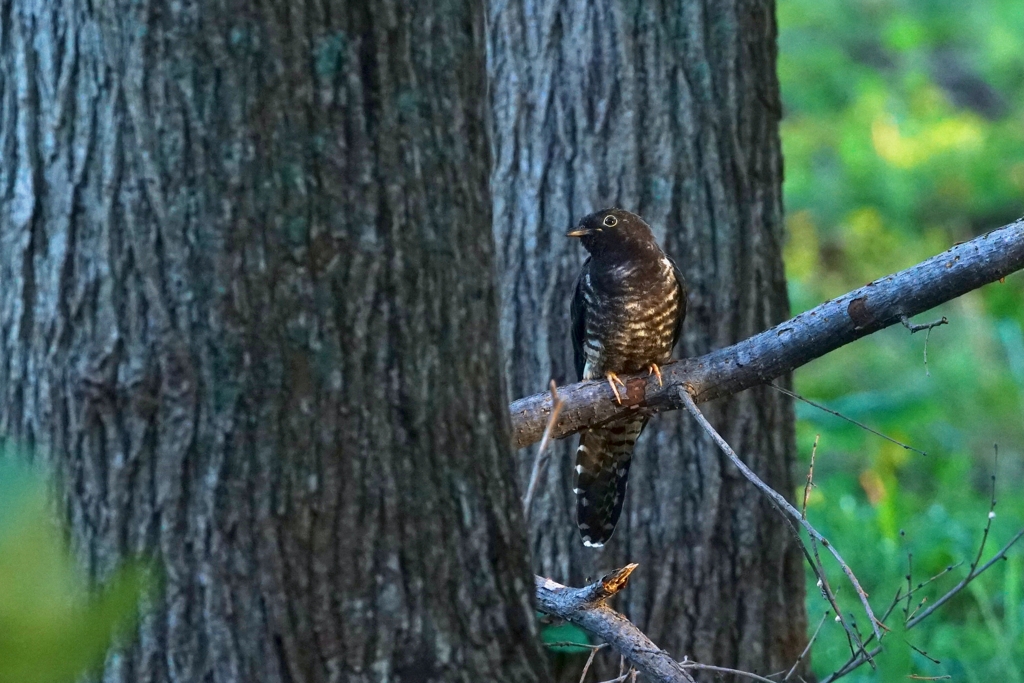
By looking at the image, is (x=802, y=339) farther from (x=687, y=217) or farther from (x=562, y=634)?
(x=562, y=634)

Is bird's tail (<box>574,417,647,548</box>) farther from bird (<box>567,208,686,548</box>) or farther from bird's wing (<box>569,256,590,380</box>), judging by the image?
bird's wing (<box>569,256,590,380</box>)

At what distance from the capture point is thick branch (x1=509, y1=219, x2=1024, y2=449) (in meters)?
2.41

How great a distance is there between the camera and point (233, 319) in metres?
1.55

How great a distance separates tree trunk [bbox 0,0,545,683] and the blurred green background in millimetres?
2850

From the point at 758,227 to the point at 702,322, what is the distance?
369 mm

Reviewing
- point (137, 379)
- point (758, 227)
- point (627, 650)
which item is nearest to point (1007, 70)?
point (758, 227)

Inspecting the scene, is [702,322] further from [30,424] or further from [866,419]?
[866,419]

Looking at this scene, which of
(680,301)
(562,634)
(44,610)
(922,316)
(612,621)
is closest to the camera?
(44,610)

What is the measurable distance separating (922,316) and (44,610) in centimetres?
833

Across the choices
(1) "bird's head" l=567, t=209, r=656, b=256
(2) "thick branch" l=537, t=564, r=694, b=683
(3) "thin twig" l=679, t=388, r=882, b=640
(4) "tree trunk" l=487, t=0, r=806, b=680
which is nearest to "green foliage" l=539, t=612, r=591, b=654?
(4) "tree trunk" l=487, t=0, r=806, b=680

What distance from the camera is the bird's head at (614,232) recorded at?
3.35m

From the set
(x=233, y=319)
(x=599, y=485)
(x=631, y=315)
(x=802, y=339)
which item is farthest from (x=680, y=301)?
(x=233, y=319)

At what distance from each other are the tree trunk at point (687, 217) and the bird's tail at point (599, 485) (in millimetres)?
79

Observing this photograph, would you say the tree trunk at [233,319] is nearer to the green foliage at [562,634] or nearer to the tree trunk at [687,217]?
the green foliage at [562,634]
